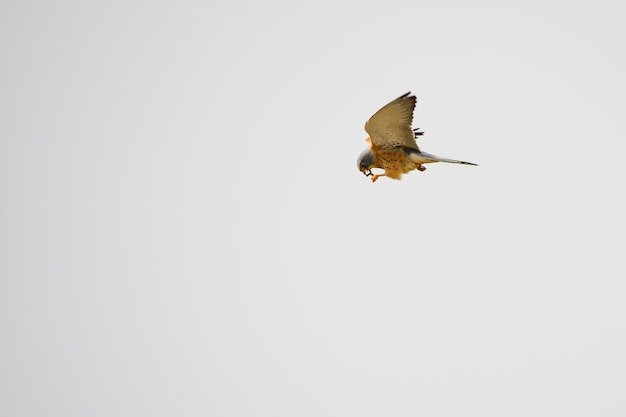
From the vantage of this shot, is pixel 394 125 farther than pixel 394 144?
No

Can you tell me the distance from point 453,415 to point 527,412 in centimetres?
2305

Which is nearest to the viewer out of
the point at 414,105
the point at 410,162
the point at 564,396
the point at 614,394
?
the point at 414,105

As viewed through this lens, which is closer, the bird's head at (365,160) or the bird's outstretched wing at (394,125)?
the bird's outstretched wing at (394,125)

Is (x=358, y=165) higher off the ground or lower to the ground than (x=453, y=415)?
lower

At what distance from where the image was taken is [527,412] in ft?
595

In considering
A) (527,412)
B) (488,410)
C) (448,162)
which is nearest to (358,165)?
(448,162)

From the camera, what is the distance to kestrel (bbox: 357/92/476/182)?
1252 centimetres

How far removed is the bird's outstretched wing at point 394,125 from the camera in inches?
486

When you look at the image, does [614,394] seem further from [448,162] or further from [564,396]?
[448,162]

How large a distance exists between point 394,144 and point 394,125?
2.09 ft

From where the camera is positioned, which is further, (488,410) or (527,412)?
(488,410)

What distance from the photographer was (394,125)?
1296cm

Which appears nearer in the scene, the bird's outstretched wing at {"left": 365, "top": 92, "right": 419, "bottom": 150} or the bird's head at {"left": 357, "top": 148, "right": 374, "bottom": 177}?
the bird's outstretched wing at {"left": 365, "top": 92, "right": 419, "bottom": 150}

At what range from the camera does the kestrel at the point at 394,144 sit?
12523 millimetres
